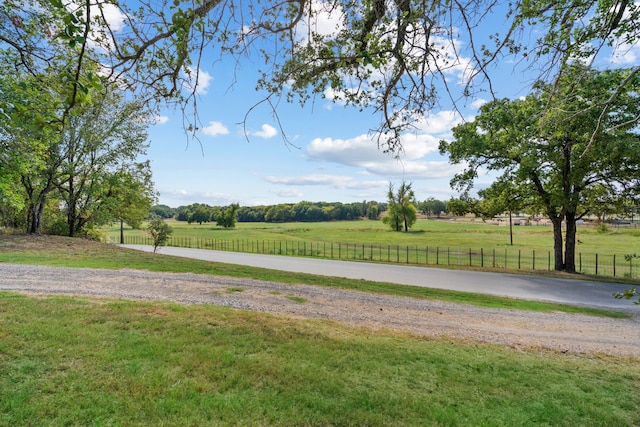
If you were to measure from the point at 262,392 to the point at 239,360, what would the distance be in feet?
2.76

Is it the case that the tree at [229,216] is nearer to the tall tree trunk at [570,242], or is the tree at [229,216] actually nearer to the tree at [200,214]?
the tree at [200,214]

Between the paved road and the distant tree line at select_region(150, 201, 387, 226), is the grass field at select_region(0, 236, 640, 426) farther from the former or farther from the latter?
the distant tree line at select_region(150, 201, 387, 226)

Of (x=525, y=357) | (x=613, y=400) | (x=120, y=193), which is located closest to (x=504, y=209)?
(x=525, y=357)

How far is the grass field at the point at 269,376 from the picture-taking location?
3.18 meters

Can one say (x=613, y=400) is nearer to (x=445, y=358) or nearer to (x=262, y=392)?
(x=445, y=358)

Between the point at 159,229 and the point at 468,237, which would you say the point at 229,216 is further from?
the point at 468,237

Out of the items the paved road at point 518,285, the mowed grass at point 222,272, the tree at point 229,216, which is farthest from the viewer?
the tree at point 229,216

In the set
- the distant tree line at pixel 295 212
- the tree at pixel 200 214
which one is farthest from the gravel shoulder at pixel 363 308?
the tree at pixel 200 214

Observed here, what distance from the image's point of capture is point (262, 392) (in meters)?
3.57

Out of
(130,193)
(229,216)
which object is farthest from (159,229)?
(229,216)

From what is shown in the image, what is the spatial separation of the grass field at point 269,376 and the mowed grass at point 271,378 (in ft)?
0.05

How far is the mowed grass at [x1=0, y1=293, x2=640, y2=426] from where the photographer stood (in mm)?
3174

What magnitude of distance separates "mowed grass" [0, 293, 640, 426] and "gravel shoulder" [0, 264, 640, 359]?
3.57 ft

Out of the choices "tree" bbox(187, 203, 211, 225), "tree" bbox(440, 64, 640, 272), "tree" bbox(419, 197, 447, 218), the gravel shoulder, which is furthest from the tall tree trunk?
"tree" bbox(187, 203, 211, 225)
